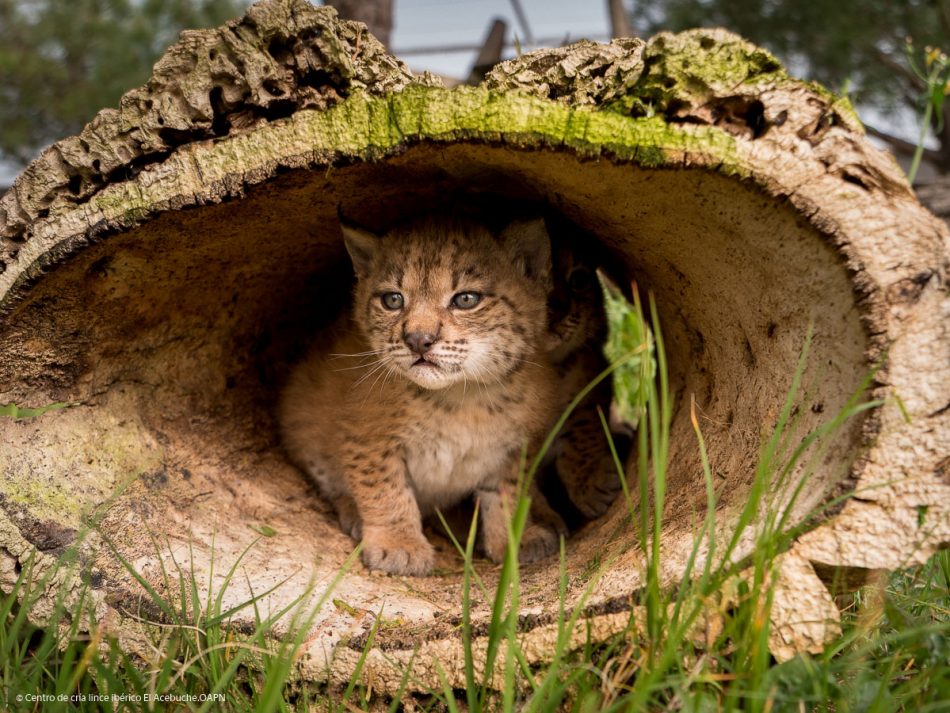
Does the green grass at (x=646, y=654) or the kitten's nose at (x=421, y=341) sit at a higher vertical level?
the kitten's nose at (x=421, y=341)

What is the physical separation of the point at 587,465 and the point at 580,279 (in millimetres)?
729

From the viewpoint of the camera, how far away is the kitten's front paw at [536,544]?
303 cm

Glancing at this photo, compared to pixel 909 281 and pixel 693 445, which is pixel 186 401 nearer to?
pixel 693 445

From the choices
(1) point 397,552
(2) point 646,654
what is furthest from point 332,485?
(2) point 646,654

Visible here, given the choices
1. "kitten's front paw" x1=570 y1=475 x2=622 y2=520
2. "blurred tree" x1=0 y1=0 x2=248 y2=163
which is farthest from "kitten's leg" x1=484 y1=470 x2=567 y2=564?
"blurred tree" x1=0 y1=0 x2=248 y2=163

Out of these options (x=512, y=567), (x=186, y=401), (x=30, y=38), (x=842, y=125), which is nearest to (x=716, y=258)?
(x=842, y=125)

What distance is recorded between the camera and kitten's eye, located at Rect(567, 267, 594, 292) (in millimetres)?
3429

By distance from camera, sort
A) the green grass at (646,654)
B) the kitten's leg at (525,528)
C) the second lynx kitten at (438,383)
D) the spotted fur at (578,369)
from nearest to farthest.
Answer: the green grass at (646,654) → the second lynx kitten at (438,383) → the kitten's leg at (525,528) → the spotted fur at (578,369)

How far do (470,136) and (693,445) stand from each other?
1.22 metres

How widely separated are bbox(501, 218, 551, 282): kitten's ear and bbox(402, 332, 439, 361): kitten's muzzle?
0.50 metres

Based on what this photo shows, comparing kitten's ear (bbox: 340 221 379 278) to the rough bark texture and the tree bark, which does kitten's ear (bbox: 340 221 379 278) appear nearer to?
the rough bark texture

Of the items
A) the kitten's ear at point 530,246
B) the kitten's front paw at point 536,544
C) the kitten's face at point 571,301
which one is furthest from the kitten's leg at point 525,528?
the kitten's ear at point 530,246

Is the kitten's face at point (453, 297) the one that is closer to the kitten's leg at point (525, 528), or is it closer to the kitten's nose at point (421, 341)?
the kitten's nose at point (421, 341)

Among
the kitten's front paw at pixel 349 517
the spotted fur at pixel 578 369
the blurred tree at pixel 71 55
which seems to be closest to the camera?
the kitten's front paw at pixel 349 517
